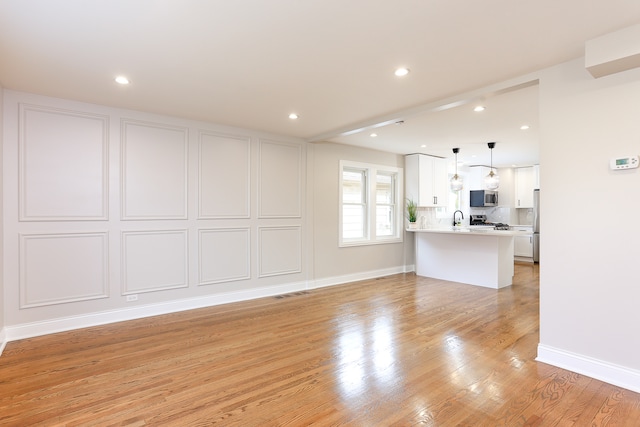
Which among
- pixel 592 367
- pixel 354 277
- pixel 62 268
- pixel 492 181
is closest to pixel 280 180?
pixel 354 277

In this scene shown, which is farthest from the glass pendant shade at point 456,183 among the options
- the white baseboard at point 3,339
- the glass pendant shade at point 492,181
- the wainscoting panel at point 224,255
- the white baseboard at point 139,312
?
the white baseboard at point 3,339

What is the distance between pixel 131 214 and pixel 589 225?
476 cm

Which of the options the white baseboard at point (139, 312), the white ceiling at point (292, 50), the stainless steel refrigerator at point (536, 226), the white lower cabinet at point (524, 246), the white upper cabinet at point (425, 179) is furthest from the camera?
the white lower cabinet at point (524, 246)

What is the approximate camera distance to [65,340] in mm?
3398

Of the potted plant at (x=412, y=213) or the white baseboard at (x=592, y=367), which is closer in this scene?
the white baseboard at (x=592, y=367)

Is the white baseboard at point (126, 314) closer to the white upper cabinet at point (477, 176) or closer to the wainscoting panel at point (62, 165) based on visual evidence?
the wainscoting panel at point (62, 165)

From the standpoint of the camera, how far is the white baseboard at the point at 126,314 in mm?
3480

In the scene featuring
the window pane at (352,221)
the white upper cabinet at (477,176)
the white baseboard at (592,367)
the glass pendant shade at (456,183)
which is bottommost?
the white baseboard at (592,367)

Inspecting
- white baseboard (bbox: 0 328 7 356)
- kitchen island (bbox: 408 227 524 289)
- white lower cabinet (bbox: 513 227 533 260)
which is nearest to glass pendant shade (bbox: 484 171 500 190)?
kitchen island (bbox: 408 227 524 289)

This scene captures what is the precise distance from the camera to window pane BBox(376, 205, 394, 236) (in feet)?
22.5

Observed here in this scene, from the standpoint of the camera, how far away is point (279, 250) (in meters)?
5.38

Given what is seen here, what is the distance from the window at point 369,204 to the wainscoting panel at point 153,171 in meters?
A: 2.85

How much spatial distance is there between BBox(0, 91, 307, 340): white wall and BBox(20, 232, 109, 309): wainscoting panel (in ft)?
0.04

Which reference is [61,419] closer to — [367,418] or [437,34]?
[367,418]
